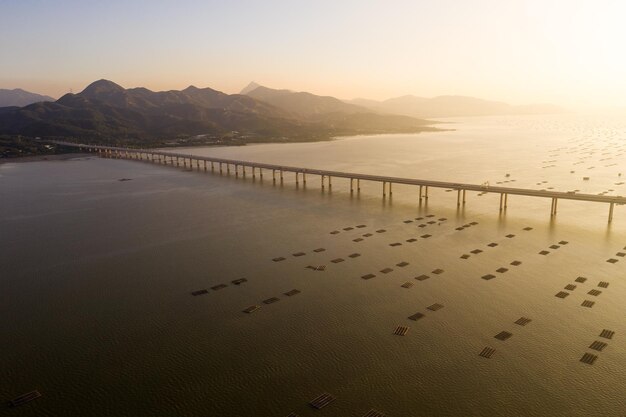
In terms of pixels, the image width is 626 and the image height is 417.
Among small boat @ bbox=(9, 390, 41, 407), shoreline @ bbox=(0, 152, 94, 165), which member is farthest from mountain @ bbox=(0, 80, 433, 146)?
small boat @ bbox=(9, 390, 41, 407)

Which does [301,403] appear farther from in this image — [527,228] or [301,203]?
[301,203]

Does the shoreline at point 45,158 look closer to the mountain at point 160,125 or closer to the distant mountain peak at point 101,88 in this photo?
the mountain at point 160,125

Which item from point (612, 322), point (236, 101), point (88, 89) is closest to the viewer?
point (612, 322)

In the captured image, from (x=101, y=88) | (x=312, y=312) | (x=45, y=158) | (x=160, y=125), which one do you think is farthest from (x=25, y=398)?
(x=101, y=88)

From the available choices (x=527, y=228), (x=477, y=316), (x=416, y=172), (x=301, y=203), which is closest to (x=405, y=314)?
(x=477, y=316)

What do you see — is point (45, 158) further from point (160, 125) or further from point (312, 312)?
point (312, 312)

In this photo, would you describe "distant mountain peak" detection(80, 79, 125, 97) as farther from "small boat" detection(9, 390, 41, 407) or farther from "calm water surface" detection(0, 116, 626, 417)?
"small boat" detection(9, 390, 41, 407)

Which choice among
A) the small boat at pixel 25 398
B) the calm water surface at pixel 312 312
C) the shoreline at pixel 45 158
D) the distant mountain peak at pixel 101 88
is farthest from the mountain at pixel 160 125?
the small boat at pixel 25 398
